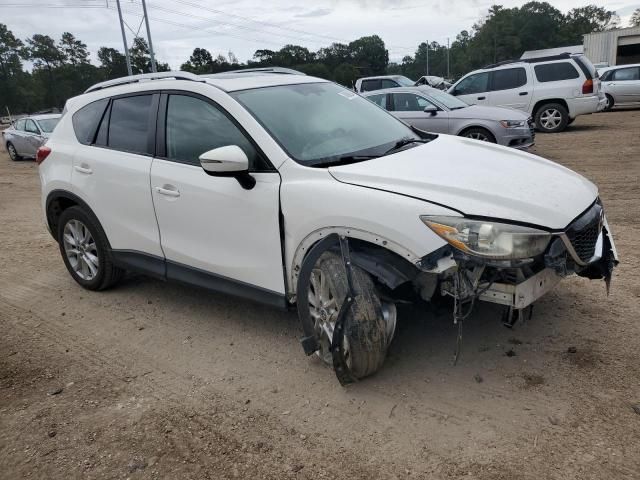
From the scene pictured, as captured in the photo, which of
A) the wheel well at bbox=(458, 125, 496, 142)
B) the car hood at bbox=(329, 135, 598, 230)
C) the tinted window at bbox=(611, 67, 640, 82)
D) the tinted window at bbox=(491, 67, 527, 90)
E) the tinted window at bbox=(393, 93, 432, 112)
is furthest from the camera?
the tinted window at bbox=(611, 67, 640, 82)

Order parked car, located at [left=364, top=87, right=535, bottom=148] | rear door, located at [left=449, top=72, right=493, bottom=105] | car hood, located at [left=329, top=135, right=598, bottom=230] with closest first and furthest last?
car hood, located at [left=329, top=135, right=598, bottom=230] → parked car, located at [left=364, top=87, right=535, bottom=148] → rear door, located at [left=449, top=72, right=493, bottom=105]

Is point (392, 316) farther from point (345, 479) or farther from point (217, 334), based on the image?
point (217, 334)

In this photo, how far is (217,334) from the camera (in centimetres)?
396

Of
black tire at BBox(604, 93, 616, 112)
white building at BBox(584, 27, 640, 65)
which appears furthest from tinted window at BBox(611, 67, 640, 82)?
white building at BBox(584, 27, 640, 65)

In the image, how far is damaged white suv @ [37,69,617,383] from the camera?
9.12 feet

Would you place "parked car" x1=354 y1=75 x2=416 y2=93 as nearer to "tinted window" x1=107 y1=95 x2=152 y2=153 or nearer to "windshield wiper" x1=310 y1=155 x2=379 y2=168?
"tinted window" x1=107 y1=95 x2=152 y2=153

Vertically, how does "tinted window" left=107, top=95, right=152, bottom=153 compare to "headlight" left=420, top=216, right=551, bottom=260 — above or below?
above

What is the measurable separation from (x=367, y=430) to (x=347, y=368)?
0.37 m

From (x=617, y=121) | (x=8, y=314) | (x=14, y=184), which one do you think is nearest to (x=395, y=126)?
(x=8, y=314)

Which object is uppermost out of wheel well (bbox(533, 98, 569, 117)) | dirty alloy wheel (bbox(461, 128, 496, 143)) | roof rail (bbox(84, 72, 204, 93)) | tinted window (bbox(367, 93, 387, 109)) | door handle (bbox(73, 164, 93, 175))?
roof rail (bbox(84, 72, 204, 93))

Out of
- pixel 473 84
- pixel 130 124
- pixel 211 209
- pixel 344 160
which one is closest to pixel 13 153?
pixel 473 84

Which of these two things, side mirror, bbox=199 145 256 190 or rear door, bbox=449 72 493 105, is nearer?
side mirror, bbox=199 145 256 190

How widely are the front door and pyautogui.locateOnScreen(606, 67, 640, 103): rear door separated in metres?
18.5

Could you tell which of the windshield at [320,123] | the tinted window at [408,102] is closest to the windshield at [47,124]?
the tinted window at [408,102]
